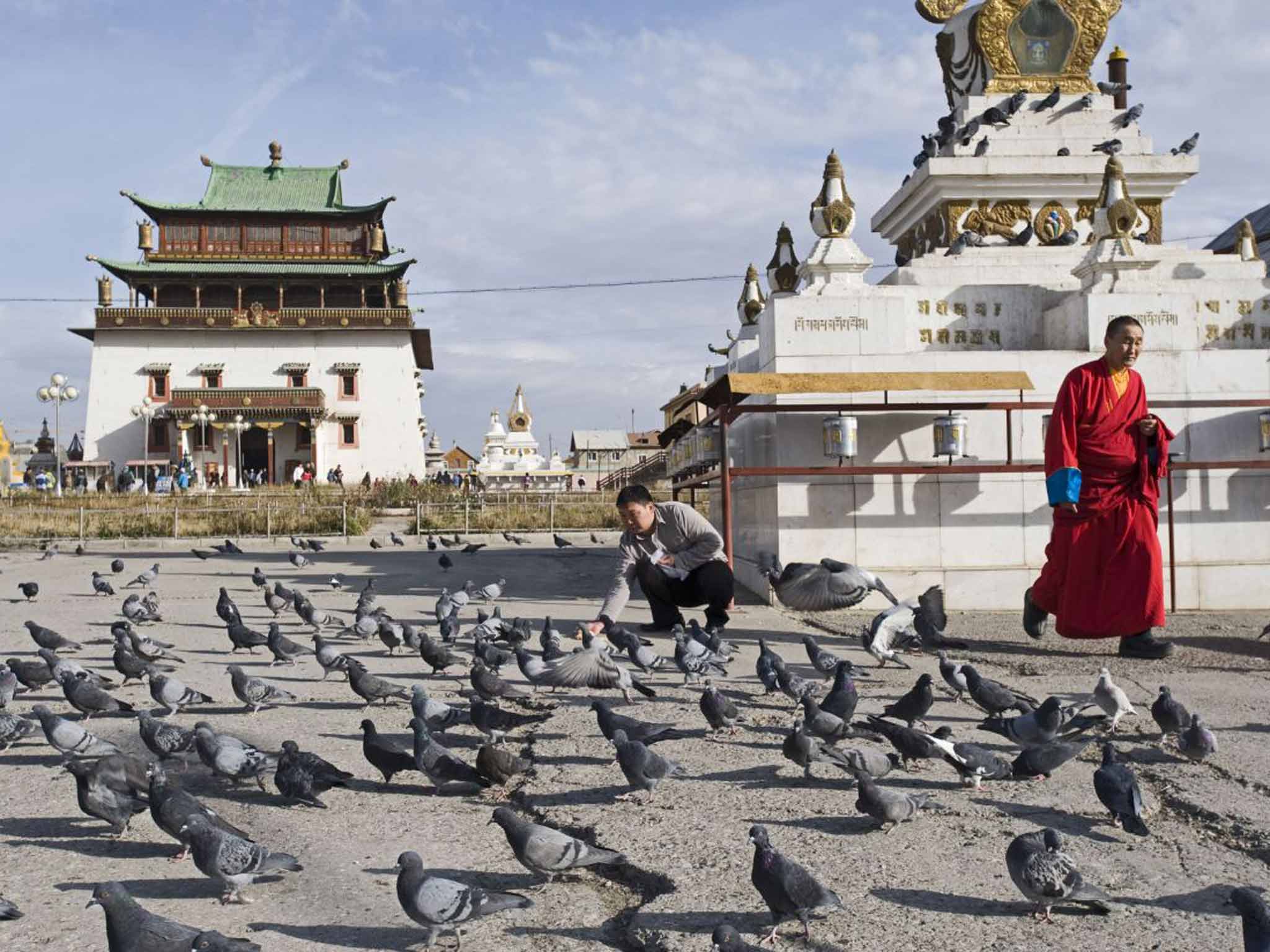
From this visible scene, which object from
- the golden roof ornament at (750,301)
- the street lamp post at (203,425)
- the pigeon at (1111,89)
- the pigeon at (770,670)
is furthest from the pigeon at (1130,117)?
the street lamp post at (203,425)

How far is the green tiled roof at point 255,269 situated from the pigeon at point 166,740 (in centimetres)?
5351

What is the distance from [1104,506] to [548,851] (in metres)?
5.79

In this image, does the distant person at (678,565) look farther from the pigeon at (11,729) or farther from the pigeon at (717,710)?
the pigeon at (11,729)

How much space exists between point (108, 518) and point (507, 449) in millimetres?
46136

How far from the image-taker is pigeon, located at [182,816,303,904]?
3662 millimetres

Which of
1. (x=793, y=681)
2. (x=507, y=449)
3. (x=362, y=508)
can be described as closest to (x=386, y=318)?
(x=507, y=449)

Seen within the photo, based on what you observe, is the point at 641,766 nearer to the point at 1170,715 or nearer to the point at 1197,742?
the point at 1197,742

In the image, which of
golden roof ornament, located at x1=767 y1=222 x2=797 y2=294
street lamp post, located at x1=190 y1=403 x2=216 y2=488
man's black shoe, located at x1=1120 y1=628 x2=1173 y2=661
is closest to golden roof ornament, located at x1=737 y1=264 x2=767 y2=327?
golden roof ornament, located at x1=767 y1=222 x2=797 y2=294

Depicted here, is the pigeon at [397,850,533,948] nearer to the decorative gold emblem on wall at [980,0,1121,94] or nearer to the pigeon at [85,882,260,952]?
the pigeon at [85,882,260,952]

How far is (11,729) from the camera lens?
19.2ft

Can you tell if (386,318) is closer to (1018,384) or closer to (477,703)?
(1018,384)

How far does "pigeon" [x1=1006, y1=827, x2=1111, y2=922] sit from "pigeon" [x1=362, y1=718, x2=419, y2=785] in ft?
8.75

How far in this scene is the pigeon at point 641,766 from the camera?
15.5 ft

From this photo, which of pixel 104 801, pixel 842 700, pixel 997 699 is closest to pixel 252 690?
pixel 104 801
